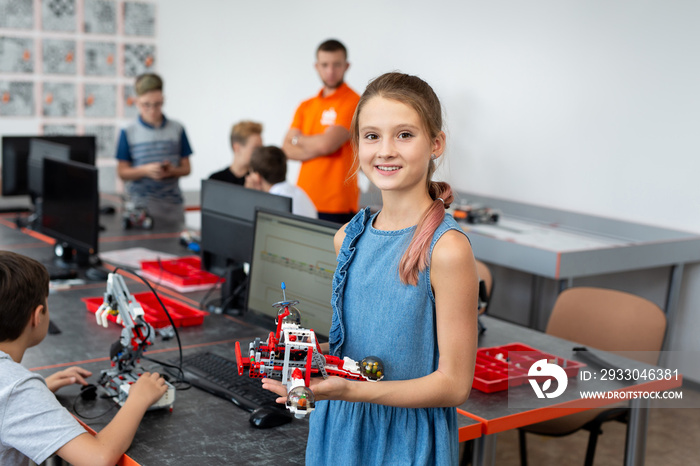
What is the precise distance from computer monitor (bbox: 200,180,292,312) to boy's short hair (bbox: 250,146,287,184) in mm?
486

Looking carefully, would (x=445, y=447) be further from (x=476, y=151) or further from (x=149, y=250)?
(x=476, y=151)

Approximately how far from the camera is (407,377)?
1309mm

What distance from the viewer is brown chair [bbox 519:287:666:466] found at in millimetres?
2451

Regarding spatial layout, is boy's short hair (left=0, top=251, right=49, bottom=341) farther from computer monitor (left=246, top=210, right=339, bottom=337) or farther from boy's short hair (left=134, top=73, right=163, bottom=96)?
boy's short hair (left=134, top=73, right=163, bottom=96)

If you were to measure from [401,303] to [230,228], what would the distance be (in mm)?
1435

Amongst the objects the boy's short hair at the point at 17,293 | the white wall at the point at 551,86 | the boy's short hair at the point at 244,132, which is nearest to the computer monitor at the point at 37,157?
the boy's short hair at the point at 244,132

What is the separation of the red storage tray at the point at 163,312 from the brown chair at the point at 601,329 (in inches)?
45.7

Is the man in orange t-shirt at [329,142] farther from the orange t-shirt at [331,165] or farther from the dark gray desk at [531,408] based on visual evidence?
→ the dark gray desk at [531,408]

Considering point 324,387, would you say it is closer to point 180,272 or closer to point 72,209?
point 180,272

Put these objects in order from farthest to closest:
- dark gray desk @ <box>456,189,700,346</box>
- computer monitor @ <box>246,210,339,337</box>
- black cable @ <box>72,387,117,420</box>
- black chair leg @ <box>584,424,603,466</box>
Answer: dark gray desk @ <box>456,189,700,346</box>, black chair leg @ <box>584,424,603,466</box>, computer monitor @ <box>246,210,339,337</box>, black cable @ <box>72,387,117,420</box>

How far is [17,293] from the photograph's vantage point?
1.58 metres

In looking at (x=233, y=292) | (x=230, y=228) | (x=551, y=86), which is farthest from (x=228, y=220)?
(x=551, y=86)

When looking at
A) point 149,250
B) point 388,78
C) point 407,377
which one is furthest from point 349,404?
point 149,250

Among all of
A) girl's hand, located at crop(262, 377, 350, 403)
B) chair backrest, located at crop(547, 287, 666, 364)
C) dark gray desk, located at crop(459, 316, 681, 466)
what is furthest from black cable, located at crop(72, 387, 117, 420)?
chair backrest, located at crop(547, 287, 666, 364)
